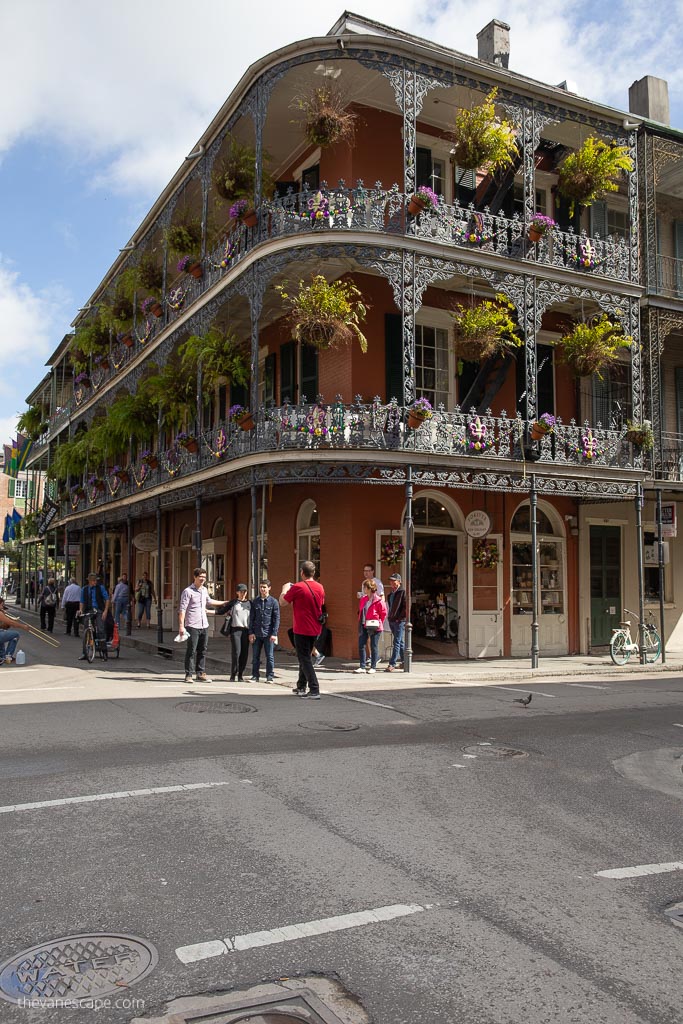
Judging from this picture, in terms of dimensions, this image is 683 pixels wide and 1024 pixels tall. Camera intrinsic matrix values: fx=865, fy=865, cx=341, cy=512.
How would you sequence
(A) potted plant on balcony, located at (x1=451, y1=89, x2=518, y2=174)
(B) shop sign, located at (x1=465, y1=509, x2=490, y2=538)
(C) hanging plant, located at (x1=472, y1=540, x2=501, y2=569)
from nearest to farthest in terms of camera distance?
Answer: (A) potted plant on balcony, located at (x1=451, y1=89, x2=518, y2=174), (B) shop sign, located at (x1=465, y1=509, x2=490, y2=538), (C) hanging plant, located at (x1=472, y1=540, x2=501, y2=569)

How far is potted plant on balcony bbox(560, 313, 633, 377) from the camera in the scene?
59.4 feet

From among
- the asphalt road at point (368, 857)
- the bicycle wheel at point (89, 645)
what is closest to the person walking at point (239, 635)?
the bicycle wheel at point (89, 645)

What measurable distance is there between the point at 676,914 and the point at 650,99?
2364cm

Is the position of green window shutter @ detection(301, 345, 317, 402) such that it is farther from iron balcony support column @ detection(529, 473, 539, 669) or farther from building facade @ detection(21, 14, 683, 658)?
iron balcony support column @ detection(529, 473, 539, 669)

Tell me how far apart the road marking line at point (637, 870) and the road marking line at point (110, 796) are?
298 centimetres

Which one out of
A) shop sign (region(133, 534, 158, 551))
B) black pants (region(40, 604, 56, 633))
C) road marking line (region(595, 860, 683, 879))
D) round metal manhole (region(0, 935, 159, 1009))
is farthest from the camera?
black pants (region(40, 604, 56, 633))

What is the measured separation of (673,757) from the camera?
8.38 m

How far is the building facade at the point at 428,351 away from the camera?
53.2ft

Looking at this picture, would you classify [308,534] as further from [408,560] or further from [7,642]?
[7,642]

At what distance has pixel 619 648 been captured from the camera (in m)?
17.8

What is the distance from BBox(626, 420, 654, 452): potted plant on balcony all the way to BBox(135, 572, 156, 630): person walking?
16392 millimetres

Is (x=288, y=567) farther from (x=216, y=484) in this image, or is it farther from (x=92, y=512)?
(x=92, y=512)

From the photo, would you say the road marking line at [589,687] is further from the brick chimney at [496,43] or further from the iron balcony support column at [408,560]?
the brick chimney at [496,43]

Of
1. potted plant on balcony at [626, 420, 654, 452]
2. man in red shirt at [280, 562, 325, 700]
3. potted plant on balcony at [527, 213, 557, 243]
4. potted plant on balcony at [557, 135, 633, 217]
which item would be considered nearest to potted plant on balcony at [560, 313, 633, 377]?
potted plant on balcony at [626, 420, 654, 452]
